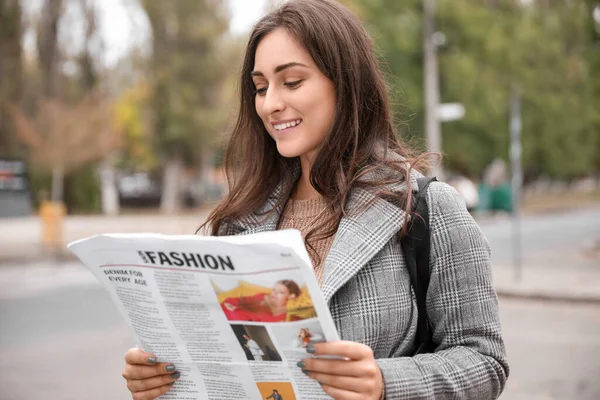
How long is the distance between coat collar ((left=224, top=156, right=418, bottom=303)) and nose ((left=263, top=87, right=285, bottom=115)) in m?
0.26

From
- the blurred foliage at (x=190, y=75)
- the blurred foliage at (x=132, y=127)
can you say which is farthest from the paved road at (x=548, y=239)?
the blurred foliage at (x=132, y=127)

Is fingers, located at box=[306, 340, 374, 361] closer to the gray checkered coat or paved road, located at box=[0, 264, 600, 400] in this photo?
the gray checkered coat

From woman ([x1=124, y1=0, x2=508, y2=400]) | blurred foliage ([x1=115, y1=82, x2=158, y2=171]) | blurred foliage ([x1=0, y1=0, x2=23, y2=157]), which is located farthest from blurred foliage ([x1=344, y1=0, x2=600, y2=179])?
woman ([x1=124, y1=0, x2=508, y2=400])

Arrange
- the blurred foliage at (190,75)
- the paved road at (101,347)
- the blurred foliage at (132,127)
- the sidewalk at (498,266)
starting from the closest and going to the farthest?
the paved road at (101,347)
the sidewalk at (498,266)
the blurred foliage at (190,75)
the blurred foliage at (132,127)

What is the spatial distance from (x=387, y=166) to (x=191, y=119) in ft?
98.9

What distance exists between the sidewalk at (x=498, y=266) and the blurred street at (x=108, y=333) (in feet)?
0.09

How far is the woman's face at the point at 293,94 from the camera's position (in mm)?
1756

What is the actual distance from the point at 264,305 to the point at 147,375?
389 millimetres

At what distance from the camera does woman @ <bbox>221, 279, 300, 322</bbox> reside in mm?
1356

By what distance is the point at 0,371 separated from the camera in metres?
6.57

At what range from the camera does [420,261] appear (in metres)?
1.65

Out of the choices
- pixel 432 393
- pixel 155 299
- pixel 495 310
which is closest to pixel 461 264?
pixel 495 310

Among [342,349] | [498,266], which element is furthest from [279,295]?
[498,266]

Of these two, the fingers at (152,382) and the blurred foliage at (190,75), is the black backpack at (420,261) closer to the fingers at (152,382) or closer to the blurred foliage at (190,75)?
the fingers at (152,382)
